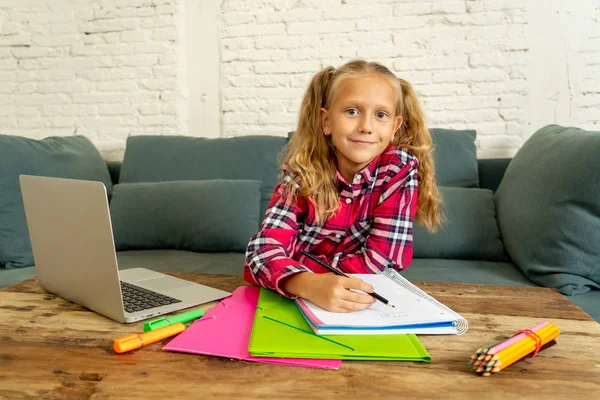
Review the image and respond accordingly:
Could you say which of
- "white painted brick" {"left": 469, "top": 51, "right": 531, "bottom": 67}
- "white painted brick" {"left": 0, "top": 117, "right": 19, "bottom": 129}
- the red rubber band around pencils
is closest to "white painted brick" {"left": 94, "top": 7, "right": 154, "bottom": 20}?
"white painted brick" {"left": 0, "top": 117, "right": 19, "bottom": 129}

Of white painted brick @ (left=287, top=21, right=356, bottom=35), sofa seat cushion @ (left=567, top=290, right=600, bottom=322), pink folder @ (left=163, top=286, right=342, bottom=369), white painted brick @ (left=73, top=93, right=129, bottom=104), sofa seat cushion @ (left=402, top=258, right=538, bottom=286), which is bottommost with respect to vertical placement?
sofa seat cushion @ (left=402, top=258, right=538, bottom=286)

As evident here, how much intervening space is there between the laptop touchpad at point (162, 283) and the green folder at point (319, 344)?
327mm

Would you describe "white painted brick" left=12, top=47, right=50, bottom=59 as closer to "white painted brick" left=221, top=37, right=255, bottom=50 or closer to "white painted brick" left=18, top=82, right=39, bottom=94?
"white painted brick" left=18, top=82, right=39, bottom=94

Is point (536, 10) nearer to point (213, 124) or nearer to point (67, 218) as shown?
point (213, 124)

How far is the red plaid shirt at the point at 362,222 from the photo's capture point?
128 centimetres

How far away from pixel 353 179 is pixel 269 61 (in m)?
1.38

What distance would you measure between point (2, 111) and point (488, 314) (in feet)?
9.35

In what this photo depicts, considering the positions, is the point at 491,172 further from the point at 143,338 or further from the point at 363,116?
the point at 143,338

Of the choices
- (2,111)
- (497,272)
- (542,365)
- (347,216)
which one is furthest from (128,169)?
(542,365)

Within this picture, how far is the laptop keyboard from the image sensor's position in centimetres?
91

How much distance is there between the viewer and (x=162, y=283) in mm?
1102

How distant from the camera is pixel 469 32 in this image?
7.69ft

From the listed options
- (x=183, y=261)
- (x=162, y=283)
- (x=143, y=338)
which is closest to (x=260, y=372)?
(x=143, y=338)

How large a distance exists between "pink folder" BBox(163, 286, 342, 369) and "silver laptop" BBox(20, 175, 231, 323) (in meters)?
0.08
